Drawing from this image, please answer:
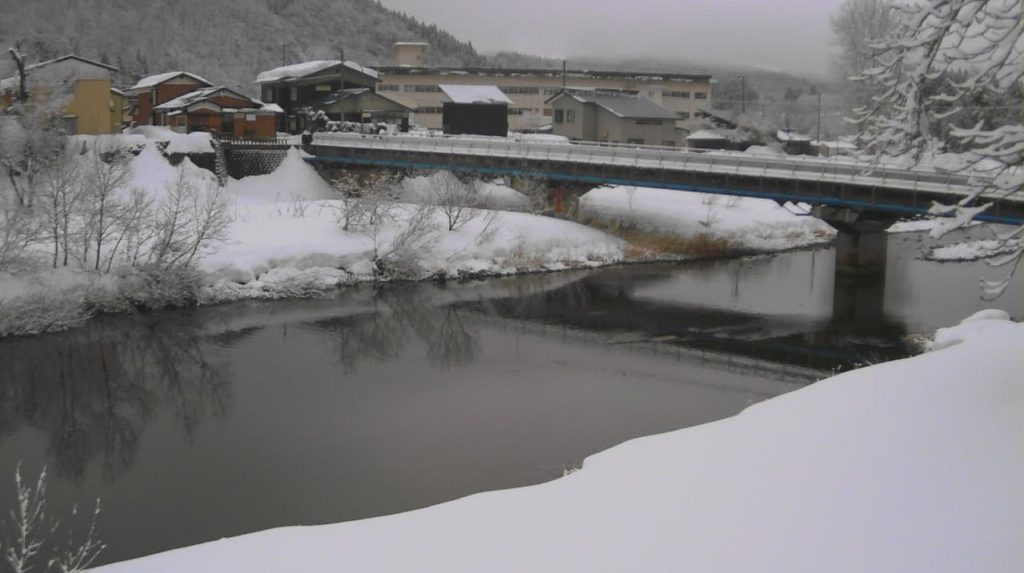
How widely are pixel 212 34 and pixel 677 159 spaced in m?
69.8

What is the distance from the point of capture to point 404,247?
1222 inches

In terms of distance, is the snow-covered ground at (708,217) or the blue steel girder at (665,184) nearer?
the blue steel girder at (665,184)

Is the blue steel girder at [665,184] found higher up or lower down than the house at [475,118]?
lower down

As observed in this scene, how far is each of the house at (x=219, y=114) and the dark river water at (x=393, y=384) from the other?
17.5 metres

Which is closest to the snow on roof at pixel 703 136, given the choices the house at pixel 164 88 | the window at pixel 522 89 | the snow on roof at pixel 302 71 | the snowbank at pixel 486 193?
the window at pixel 522 89

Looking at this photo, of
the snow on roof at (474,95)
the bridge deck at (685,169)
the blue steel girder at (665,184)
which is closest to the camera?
the bridge deck at (685,169)

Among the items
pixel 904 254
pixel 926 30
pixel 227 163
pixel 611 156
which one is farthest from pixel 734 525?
pixel 227 163

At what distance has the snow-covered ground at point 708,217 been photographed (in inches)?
1547

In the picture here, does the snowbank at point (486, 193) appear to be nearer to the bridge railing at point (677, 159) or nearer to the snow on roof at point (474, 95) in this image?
the bridge railing at point (677, 159)

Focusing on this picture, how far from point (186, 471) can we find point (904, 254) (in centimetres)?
3055

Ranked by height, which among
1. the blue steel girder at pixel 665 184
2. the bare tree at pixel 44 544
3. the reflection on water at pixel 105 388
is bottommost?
the bare tree at pixel 44 544

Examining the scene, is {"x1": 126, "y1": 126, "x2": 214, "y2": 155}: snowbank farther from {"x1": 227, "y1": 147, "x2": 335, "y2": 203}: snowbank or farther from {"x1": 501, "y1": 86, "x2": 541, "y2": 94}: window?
{"x1": 501, "y1": 86, "x2": 541, "y2": 94}: window

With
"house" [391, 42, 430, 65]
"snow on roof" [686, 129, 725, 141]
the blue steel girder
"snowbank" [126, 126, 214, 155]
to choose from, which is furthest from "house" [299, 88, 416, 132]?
"house" [391, 42, 430, 65]

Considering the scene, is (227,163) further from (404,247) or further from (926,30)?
(926,30)
